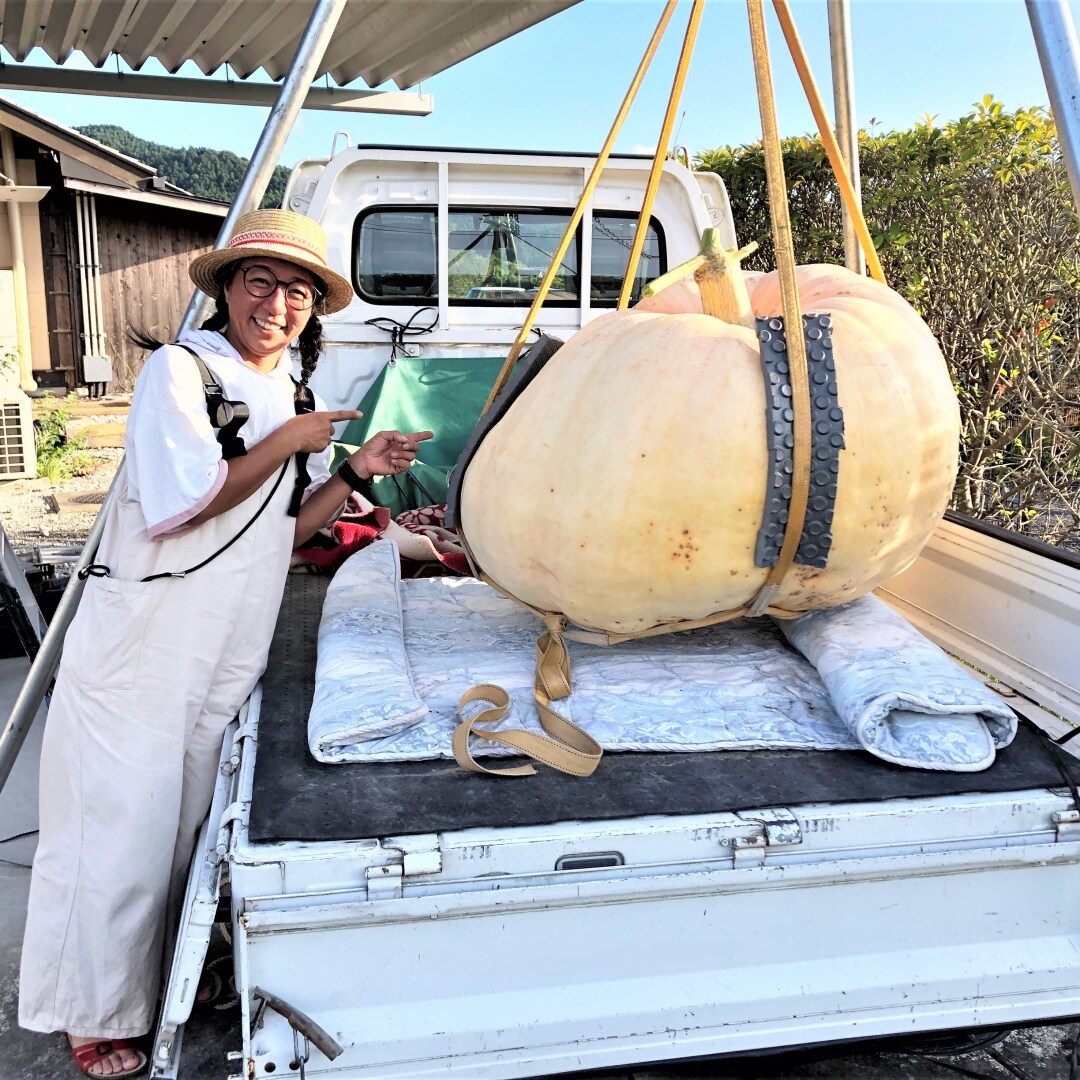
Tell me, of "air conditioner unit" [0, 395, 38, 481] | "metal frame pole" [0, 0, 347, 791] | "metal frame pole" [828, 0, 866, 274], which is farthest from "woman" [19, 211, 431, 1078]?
"air conditioner unit" [0, 395, 38, 481]

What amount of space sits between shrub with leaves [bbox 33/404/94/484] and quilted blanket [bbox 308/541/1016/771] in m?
8.23

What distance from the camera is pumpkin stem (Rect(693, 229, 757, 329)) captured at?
222 cm

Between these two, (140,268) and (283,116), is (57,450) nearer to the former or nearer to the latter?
(140,268)

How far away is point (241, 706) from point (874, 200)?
5.13 metres

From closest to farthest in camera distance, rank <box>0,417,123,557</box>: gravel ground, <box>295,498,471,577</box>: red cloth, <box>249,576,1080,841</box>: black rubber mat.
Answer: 1. <box>249,576,1080,841</box>: black rubber mat
2. <box>295,498,471,577</box>: red cloth
3. <box>0,417,123,557</box>: gravel ground

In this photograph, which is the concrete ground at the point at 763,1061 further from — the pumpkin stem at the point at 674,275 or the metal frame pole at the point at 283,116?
the metal frame pole at the point at 283,116

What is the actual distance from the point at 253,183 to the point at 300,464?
834 mm

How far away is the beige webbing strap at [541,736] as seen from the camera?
1.93 metres

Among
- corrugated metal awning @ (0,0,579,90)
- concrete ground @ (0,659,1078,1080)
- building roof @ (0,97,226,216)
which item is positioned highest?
building roof @ (0,97,226,216)

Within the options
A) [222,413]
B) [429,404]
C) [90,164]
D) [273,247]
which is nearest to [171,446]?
[222,413]

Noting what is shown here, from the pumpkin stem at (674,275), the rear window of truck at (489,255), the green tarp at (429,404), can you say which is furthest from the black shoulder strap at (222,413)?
the rear window of truck at (489,255)

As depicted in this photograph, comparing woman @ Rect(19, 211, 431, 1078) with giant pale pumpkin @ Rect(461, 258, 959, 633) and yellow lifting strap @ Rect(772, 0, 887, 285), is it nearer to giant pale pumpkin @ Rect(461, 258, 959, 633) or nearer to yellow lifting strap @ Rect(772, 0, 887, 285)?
giant pale pumpkin @ Rect(461, 258, 959, 633)

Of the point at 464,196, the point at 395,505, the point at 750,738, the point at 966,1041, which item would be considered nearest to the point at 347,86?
the point at 464,196

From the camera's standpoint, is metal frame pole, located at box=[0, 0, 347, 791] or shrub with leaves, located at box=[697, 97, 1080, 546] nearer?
metal frame pole, located at box=[0, 0, 347, 791]
